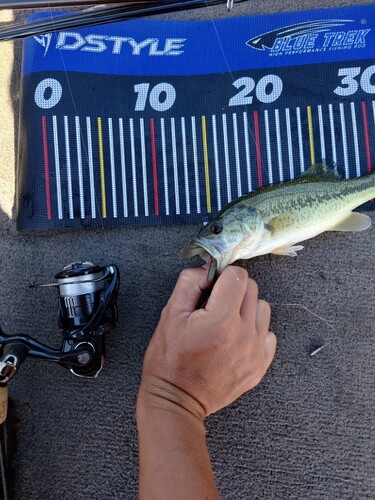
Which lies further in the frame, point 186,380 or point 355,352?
point 355,352

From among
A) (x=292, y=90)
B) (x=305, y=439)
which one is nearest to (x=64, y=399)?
(x=305, y=439)

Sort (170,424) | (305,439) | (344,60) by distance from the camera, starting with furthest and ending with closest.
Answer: (344,60) → (305,439) → (170,424)

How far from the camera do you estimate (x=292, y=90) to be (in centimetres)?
211

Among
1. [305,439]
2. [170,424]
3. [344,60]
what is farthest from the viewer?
[344,60]

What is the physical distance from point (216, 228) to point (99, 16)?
1.00m

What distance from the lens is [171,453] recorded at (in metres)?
1.44

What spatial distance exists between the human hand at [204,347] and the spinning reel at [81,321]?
0.80ft

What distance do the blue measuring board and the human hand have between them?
491mm

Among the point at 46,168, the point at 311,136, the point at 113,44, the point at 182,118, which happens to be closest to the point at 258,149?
the point at 311,136

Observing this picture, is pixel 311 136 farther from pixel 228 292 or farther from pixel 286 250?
pixel 228 292

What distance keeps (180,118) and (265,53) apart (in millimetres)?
502

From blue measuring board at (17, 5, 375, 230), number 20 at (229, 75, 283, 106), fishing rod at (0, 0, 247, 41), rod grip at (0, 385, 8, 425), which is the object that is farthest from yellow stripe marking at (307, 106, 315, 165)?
rod grip at (0, 385, 8, 425)

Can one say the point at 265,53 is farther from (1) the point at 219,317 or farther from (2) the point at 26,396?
(2) the point at 26,396

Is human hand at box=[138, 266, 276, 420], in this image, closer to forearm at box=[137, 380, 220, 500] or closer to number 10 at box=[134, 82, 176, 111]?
forearm at box=[137, 380, 220, 500]
